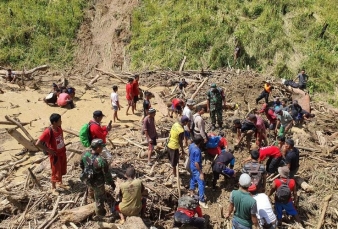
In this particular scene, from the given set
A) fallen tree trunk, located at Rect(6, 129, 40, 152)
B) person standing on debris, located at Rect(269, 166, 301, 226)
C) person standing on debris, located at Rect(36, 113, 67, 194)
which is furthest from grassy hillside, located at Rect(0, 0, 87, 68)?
person standing on debris, located at Rect(269, 166, 301, 226)

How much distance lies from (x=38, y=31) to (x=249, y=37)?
41.2 feet

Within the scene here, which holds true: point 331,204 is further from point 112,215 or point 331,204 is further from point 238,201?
point 112,215

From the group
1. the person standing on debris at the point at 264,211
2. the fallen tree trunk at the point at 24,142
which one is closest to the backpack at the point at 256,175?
the person standing on debris at the point at 264,211

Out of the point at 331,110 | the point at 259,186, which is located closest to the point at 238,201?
the point at 259,186

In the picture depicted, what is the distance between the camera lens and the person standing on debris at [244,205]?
5.49m

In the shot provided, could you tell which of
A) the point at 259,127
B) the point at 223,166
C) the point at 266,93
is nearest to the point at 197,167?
the point at 223,166

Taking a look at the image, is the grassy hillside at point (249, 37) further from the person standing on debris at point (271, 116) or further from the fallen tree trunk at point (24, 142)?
the fallen tree trunk at point (24, 142)

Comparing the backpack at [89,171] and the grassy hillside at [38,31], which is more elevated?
the grassy hillside at [38,31]

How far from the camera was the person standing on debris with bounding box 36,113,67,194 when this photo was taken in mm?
6895

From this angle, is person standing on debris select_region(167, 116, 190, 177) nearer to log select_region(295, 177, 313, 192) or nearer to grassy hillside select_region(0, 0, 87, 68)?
log select_region(295, 177, 313, 192)

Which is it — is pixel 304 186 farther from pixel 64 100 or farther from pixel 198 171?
pixel 64 100

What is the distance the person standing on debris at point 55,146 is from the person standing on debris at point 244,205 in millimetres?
3790

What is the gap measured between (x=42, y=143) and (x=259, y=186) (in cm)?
446

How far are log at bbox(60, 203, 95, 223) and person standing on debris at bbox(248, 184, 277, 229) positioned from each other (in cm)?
320
